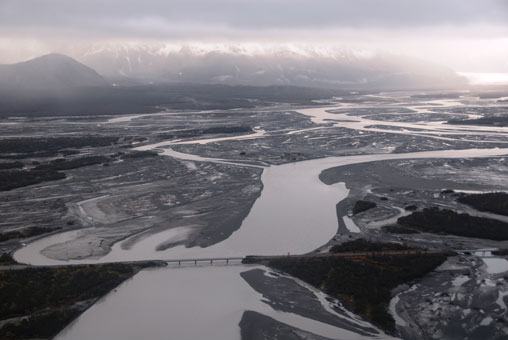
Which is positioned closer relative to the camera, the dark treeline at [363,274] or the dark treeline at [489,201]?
the dark treeline at [363,274]

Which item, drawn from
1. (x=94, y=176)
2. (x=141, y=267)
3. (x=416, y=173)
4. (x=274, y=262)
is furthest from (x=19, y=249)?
(x=416, y=173)

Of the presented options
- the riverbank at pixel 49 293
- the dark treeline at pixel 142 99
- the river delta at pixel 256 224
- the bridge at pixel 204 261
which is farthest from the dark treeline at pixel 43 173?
the dark treeline at pixel 142 99

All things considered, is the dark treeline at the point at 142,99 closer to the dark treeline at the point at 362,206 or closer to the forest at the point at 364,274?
the dark treeline at the point at 362,206

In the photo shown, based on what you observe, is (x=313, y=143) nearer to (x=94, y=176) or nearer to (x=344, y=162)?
(x=344, y=162)

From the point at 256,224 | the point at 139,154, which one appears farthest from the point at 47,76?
the point at 256,224

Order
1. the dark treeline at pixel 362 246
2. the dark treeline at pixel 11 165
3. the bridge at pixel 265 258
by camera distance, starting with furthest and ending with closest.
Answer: the dark treeline at pixel 11 165 → the dark treeline at pixel 362 246 → the bridge at pixel 265 258

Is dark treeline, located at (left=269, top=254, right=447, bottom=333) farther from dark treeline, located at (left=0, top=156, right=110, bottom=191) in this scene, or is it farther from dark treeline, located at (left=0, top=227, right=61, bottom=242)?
dark treeline, located at (left=0, top=156, right=110, bottom=191)

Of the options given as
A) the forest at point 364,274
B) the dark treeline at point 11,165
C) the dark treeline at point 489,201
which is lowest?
the forest at point 364,274

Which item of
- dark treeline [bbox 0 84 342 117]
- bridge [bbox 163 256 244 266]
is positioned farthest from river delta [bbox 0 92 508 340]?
dark treeline [bbox 0 84 342 117]
